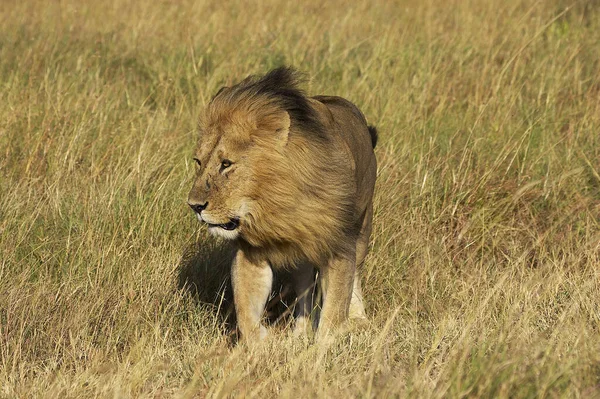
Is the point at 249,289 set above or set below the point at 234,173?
below

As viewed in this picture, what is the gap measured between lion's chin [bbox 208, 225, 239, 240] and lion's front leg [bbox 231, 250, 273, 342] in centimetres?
34

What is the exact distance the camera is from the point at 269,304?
5355 mm

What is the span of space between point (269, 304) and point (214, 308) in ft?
0.94

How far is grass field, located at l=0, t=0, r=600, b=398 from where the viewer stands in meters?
3.83

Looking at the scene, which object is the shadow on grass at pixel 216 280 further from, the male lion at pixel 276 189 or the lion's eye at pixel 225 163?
the lion's eye at pixel 225 163

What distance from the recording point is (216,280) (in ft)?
18.0

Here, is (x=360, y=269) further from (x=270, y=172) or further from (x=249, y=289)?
(x=270, y=172)

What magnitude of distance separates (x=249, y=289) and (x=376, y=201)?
4.68 ft

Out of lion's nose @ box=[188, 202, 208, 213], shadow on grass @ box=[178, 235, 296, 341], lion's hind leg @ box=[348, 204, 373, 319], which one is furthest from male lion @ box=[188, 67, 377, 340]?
shadow on grass @ box=[178, 235, 296, 341]

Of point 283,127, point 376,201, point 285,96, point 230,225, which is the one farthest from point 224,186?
point 376,201

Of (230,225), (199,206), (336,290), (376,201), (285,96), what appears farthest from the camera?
(376,201)

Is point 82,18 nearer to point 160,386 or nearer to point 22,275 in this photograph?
point 22,275

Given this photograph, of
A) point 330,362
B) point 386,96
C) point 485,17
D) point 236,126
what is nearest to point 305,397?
point 330,362

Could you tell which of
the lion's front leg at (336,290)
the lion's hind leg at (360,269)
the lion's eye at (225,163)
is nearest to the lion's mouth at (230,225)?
the lion's eye at (225,163)
